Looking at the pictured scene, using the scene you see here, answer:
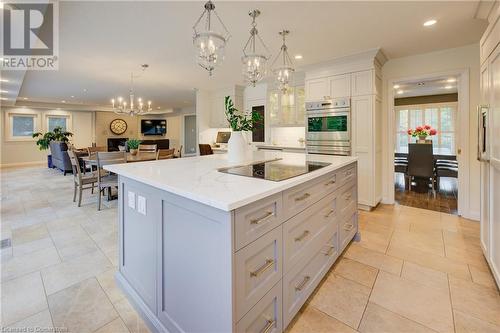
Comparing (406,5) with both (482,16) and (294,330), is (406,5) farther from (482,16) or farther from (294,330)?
(294,330)

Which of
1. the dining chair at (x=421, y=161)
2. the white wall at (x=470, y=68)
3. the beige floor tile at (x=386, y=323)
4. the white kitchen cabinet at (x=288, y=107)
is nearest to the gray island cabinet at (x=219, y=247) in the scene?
the beige floor tile at (x=386, y=323)

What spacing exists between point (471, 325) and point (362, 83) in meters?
3.31

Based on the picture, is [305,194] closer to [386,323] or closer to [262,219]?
[262,219]

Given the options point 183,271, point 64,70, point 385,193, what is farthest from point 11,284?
point 385,193

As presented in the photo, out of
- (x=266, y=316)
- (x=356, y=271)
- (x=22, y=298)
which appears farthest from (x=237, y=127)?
(x=22, y=298)

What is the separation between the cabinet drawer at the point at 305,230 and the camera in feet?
4.61

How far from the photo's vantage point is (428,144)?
4.78 m

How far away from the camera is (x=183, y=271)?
127 centimetres

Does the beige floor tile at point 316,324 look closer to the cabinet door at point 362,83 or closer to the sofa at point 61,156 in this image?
the cabinet door at point 362,83

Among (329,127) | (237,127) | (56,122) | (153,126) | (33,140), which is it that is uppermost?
(153,126)

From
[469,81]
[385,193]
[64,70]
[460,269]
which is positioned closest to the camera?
[460,269]

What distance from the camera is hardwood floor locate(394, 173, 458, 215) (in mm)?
4000

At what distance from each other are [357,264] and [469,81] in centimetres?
330

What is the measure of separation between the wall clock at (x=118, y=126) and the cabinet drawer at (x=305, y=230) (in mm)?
12414
